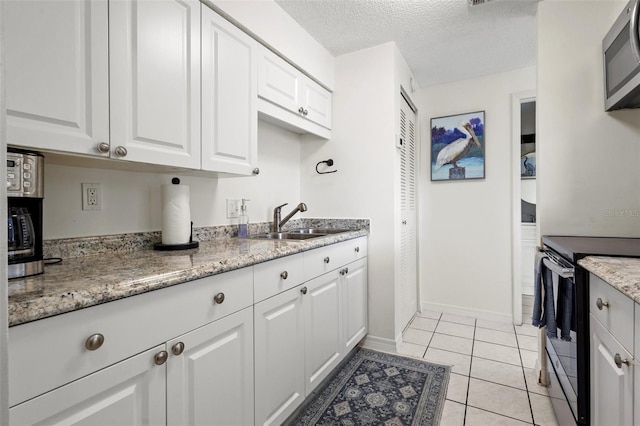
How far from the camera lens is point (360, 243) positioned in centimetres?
229

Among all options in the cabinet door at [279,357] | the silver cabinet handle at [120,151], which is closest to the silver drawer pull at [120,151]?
the silver cabinet handle at [120,151]

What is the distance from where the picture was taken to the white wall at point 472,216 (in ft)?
9.54

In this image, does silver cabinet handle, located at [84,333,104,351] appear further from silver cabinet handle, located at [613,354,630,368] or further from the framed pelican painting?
the framed pelican painting

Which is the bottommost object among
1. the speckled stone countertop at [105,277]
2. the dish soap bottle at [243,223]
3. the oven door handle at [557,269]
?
the oven door handle at [557,269]

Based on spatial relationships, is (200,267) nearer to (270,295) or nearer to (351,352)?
(270,295)

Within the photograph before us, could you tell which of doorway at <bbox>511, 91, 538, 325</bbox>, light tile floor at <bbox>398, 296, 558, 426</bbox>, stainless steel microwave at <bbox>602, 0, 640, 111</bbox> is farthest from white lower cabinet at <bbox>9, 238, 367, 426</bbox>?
doorway at <bbox>511, 91, 538, 325</bbox>

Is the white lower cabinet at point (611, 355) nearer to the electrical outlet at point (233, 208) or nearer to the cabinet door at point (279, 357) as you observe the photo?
the cabinet door at point (279, 357)

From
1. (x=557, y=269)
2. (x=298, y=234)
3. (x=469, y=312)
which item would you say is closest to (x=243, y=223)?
(x=298, y=234)

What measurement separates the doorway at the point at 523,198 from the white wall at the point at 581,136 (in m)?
0.76

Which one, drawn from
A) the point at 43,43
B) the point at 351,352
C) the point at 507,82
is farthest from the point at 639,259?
the point at 507,82

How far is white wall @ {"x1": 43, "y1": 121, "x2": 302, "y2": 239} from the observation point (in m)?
1.22

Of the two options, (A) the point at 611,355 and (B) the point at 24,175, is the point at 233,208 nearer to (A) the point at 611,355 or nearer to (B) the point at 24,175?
(B) the point at 24,175

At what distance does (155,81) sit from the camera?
1.22 metres

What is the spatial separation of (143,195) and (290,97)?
1.09 metres
